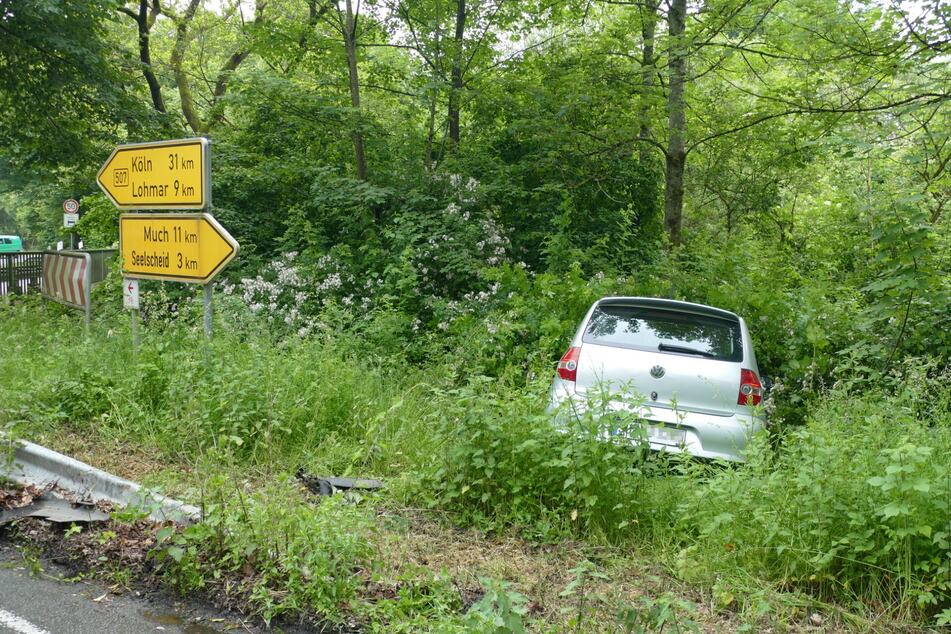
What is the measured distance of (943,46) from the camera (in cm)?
898

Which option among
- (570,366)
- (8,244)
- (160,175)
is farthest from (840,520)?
(8,244)

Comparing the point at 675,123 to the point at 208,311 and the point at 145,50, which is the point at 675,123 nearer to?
the point at 208,311

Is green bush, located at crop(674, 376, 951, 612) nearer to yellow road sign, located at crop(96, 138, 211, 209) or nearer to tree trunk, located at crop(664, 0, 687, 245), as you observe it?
yellow road sign, located at crop(96, 138, 211, 209)

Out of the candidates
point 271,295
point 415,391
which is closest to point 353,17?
point 271,295

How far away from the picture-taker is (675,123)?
1241 cm

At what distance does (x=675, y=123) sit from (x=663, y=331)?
260 inches

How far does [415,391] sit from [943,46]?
7029mm

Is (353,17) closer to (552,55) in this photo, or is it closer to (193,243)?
(552,55)

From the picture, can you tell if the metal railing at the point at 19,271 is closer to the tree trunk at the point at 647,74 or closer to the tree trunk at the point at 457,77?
the tree trunk at the point at 457,77

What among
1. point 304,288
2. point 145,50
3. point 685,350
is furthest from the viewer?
point 145,50

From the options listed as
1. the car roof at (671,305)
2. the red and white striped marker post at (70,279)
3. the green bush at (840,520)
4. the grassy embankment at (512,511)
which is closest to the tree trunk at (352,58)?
the red and white striped marker post at (70,279)

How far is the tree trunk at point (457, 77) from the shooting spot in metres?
14.3

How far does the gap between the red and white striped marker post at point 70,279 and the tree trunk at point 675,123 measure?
812 centimetres

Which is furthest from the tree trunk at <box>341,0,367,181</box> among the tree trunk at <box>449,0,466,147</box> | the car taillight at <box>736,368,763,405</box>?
the car taillight at <box>736,368,763,405</box>
